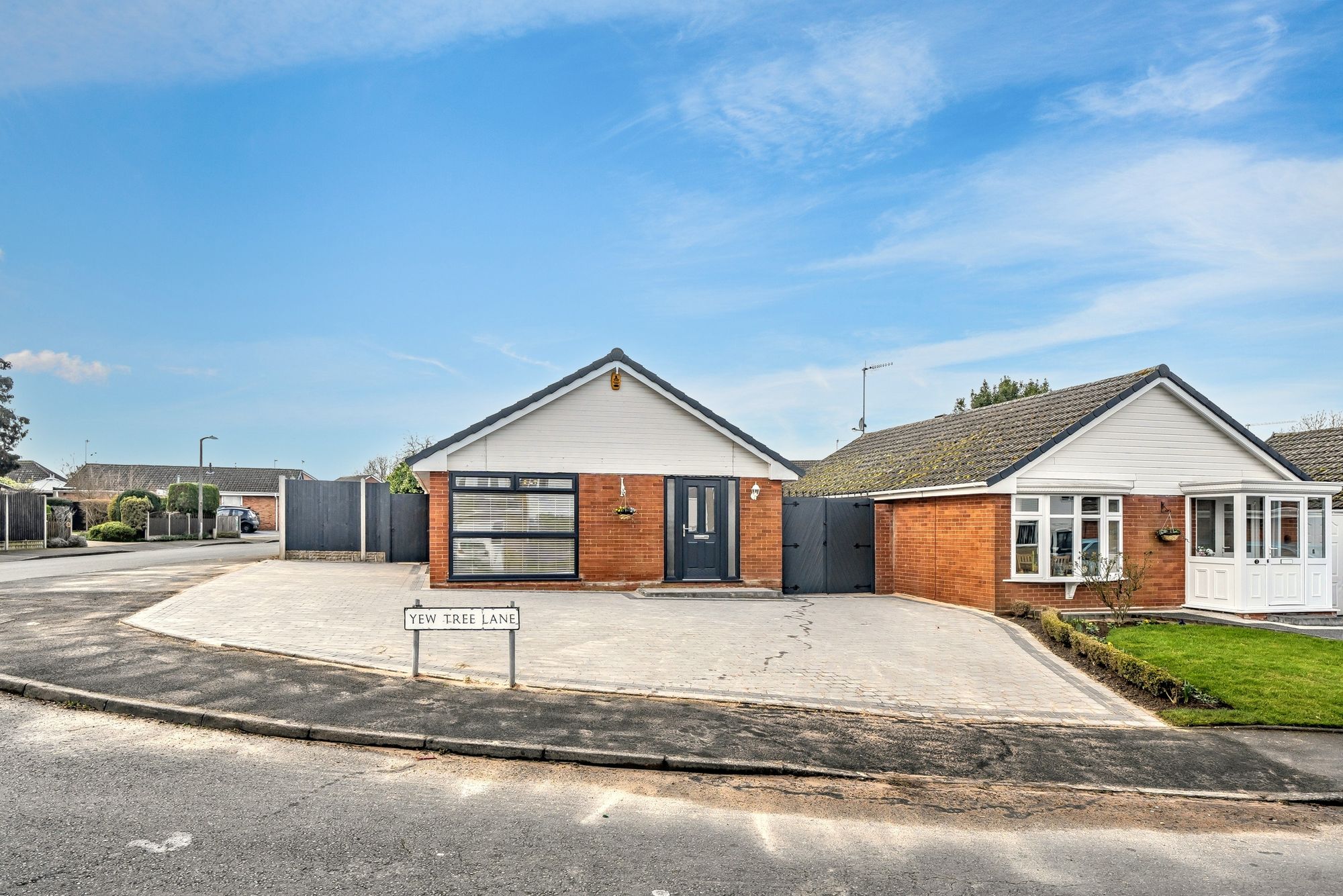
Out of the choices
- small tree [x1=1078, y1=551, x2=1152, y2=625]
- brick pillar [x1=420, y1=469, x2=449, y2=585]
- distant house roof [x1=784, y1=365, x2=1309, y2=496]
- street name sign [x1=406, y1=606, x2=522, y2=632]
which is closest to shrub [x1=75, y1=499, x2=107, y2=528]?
brick pillar [x1=420, y1=469, x2=449, y2=585]

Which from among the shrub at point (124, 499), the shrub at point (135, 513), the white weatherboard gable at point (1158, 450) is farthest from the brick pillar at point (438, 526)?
the shrub at point (124, 499)

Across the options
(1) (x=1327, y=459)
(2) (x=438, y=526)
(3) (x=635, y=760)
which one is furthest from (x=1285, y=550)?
(2) (x=438, y=526)

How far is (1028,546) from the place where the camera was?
56.5 feet

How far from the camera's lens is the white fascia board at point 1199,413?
17.5 meters

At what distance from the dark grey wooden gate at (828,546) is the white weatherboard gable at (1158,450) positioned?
15.4ft

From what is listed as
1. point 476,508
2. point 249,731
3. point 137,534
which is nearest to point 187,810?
point 249,731

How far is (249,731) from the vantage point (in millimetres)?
7695

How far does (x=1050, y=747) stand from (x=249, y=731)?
293 inches

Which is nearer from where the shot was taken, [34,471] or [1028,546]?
[1028,546]

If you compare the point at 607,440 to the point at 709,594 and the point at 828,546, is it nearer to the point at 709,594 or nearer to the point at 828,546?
the point at 709,594

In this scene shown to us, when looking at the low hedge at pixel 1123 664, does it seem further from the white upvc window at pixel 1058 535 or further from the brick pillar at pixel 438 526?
the brick pillar at pixel 438 526

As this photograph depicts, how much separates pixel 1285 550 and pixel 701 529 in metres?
12.0

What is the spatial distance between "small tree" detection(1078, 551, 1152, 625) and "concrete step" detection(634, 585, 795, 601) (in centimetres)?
604

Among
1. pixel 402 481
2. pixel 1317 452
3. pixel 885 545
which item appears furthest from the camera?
pixel 402 481
